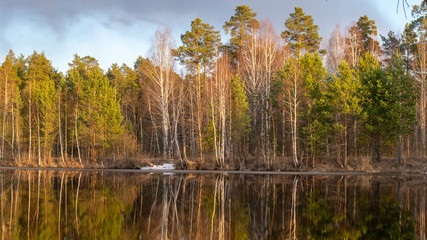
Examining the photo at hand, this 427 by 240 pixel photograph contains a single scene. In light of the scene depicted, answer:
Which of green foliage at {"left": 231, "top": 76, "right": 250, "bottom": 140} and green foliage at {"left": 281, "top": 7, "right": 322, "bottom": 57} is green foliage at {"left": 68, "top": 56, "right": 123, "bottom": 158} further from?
green foliage at {"left": 281, "top": 7, "right": 322, "bottom": 57}

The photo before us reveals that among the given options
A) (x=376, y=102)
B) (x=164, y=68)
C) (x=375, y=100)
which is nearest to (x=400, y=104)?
(x=376, y=102)

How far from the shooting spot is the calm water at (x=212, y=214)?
9.00 metres

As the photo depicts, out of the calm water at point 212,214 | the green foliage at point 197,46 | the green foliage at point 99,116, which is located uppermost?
the green foliage at point 197,46

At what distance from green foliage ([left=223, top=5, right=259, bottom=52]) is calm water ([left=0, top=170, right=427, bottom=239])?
103 feet

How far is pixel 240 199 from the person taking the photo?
583 inches

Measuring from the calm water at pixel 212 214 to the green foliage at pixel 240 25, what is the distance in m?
31.4

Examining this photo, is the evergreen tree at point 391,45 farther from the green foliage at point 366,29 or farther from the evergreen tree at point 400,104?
the evergreen tree at point 400,104

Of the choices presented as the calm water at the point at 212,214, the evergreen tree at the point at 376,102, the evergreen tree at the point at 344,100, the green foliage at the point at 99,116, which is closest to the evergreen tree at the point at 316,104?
the evergreen tree at the point at 344,100

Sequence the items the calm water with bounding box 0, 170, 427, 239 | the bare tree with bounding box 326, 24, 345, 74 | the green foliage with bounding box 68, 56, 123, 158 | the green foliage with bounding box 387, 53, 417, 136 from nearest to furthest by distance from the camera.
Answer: the calm water with bounding box 0, 170, 427, 239
the green foliage with bounding box 387, 53, 417, 136
the green foliage with bounding box 68, 56, 123, 158
the bare tree with bounding box 326, 24, 345, 74

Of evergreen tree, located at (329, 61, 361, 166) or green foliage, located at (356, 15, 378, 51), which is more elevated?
green foliage, located at (356, 15, 378, 51)

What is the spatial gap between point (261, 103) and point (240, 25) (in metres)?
13.3

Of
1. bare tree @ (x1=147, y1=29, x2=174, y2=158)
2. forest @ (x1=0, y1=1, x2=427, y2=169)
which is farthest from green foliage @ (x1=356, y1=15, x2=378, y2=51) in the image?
bare tree @ (x1=147, y1=29, x2=174, y2=158)

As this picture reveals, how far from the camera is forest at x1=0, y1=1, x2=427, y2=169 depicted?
31438mm

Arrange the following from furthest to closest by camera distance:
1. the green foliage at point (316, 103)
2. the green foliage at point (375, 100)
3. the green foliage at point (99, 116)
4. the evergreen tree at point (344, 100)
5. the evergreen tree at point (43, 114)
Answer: the evergreen tree at point (43, 114) → the green foliage at point (99, 116) → the green foliage at point (316, 103) → the green foliage at point (375, 100) → the evergreen tree at point (344, 100)
